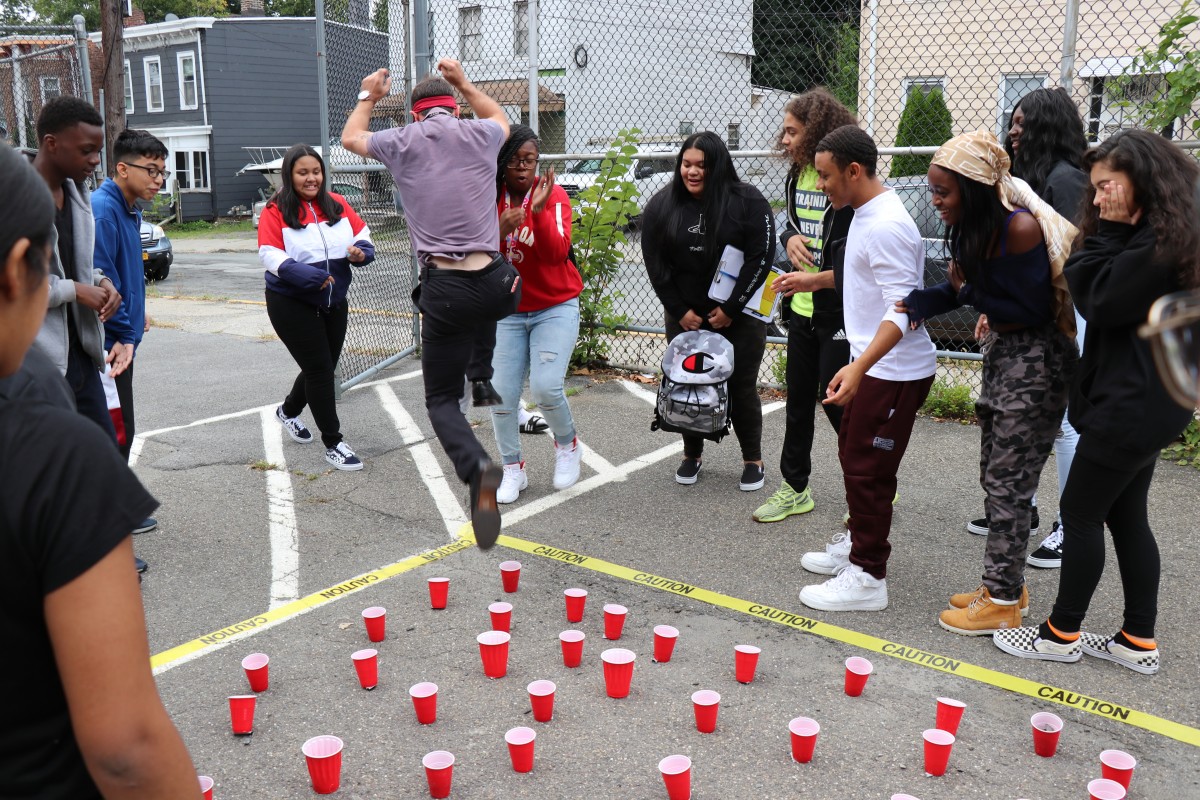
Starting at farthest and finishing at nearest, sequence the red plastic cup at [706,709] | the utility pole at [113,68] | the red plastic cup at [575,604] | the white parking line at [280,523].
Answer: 1. the utility pole at [113,68]
2. the white parking line at [280,523]
3. the red plastic cup at [575,604]
4. the red plastic cup at [706,709]

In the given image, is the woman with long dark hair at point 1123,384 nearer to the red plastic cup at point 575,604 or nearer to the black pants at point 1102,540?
the black pants at point 1102,540

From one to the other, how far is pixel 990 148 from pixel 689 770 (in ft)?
7.92

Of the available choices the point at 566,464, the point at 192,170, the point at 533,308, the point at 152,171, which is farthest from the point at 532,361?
the point at 192,170

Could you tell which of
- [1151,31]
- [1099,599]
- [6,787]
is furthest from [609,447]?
[1151,31]

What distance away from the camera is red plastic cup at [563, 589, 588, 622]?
410cm

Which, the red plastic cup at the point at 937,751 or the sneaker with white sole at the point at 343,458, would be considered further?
the sneaker with white sole at the point at 343,458

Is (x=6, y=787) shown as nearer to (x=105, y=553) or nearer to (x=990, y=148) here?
(x=105, y=553)

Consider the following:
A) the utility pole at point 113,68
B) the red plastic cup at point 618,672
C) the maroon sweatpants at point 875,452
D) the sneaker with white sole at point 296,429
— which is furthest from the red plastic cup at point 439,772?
the utility pole at point 113,68

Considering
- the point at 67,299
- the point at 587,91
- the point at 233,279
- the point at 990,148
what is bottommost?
the point at 233,279

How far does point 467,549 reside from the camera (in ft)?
16.4

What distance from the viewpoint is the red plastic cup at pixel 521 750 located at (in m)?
3.01

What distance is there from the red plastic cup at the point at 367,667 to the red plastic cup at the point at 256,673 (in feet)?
1.08

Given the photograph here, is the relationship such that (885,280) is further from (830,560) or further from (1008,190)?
(830,560)

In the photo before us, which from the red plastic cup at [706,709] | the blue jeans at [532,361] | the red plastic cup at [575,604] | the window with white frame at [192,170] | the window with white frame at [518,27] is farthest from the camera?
the window with white frame at [192,170]
